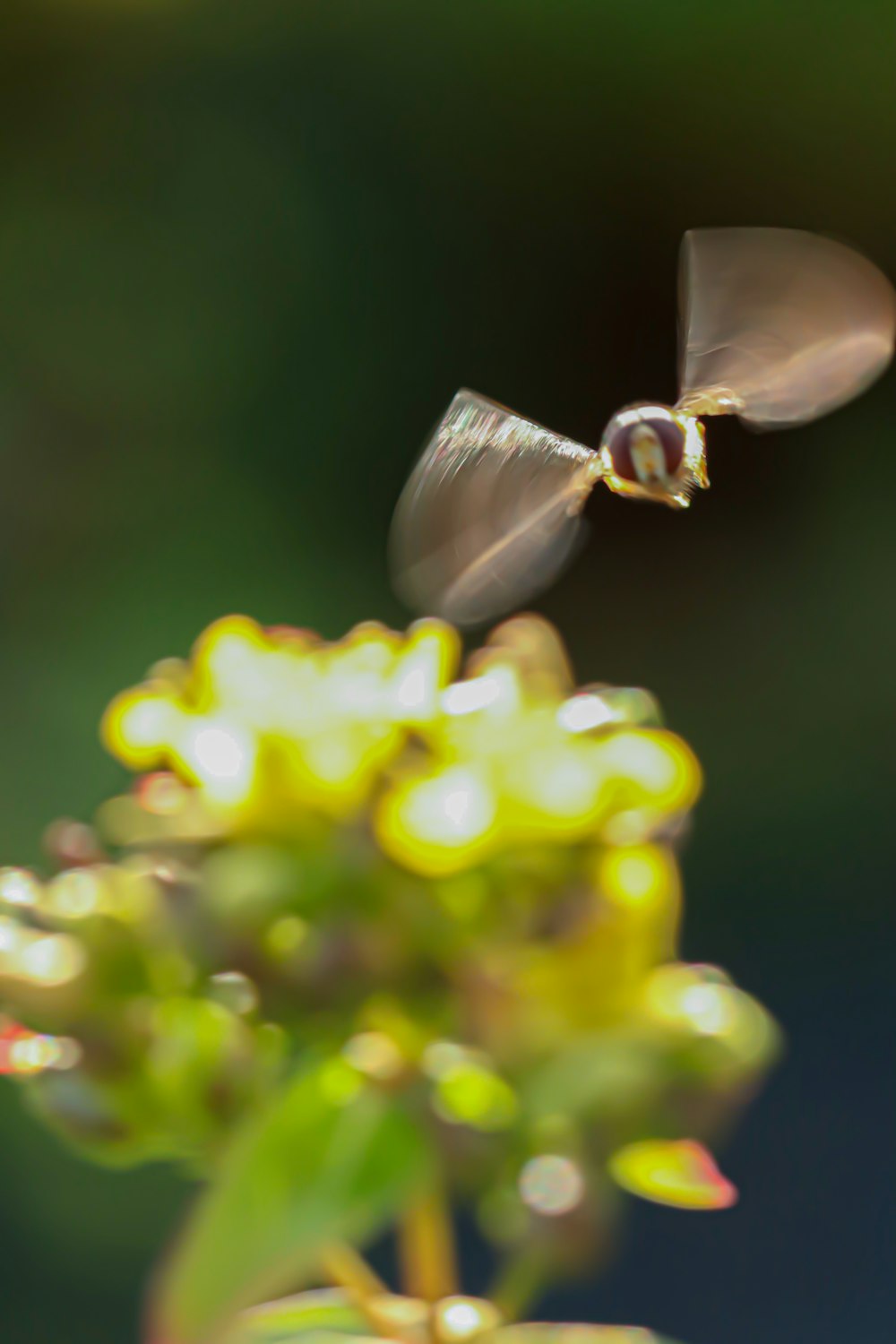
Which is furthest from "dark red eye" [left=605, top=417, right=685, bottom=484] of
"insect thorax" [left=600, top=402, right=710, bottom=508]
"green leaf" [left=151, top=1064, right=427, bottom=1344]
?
"green leaf" [left=151, top=1064, right=427, bottom=1344]

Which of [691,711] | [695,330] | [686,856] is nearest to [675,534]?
→ [691,711]

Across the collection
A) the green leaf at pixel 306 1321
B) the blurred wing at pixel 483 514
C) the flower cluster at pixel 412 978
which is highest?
the blurred wing at pixel 483 514

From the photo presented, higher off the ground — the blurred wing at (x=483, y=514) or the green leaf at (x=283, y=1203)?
the blurred wing at (x=483, y=514)

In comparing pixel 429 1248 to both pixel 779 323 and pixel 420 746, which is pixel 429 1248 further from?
pixel 779 323

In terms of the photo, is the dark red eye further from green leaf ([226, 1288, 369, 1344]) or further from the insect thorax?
green leaf ([226, 1288, 369, 1344])

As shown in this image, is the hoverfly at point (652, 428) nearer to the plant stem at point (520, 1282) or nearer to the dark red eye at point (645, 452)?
the dark red eye at point (645, 452)

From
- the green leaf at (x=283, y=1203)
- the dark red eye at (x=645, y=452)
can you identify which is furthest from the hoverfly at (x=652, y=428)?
the green leaf at (x=283, y=1203)
